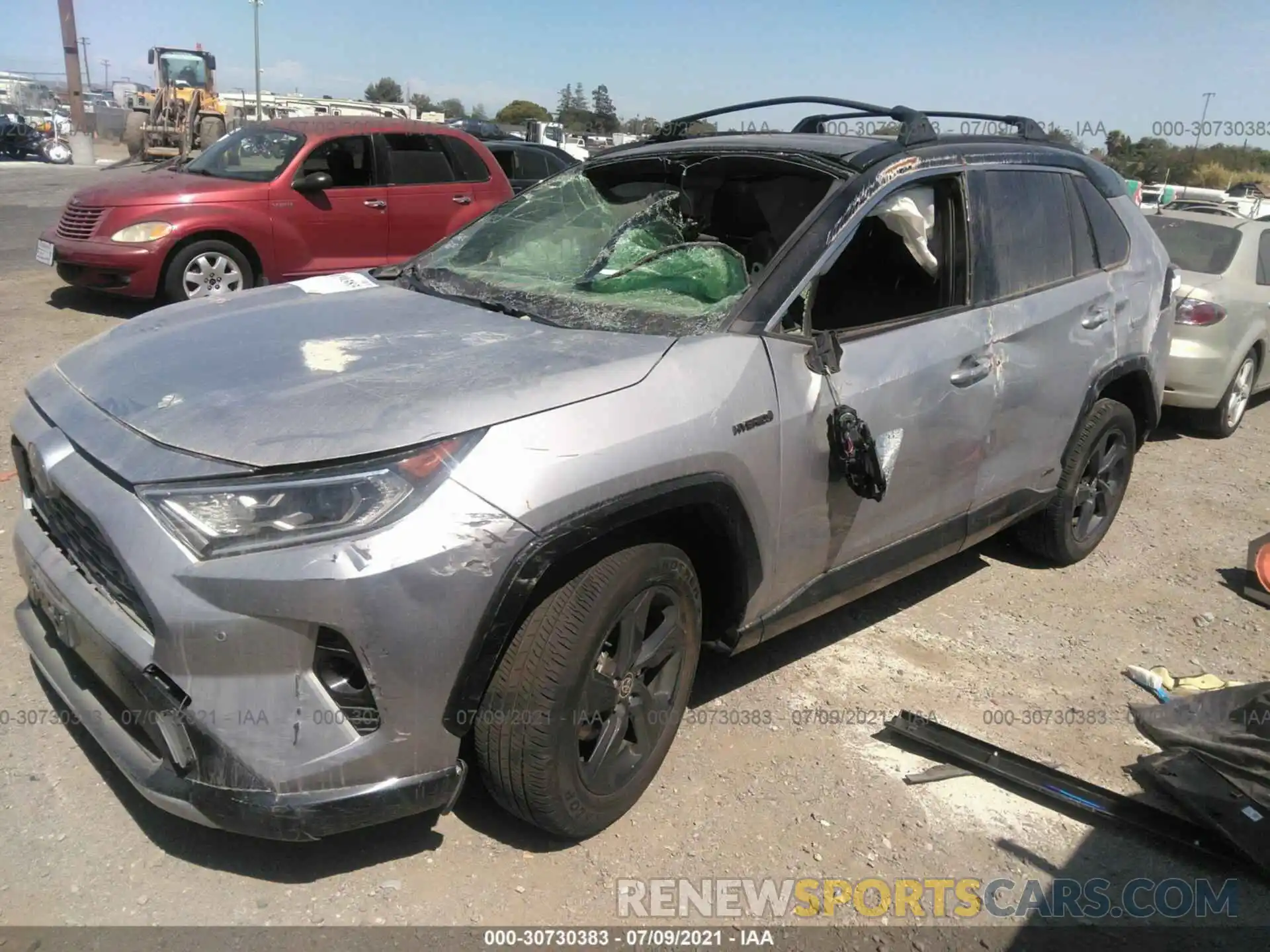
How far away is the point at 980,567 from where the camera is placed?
476 centimetres

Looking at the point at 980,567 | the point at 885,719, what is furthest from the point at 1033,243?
the point at 885,719

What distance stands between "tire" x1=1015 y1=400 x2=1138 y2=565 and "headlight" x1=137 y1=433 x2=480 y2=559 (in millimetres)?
3159

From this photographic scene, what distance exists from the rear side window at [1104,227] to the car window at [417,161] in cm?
646

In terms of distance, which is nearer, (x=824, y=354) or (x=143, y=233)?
(x=824, y=354)

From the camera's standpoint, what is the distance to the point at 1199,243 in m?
7.33

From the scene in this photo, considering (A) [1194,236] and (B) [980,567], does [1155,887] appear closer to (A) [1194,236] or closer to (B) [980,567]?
(B) [980,567]

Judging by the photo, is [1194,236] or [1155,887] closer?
[1155,887]

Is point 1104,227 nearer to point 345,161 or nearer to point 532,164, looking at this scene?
point 345,161

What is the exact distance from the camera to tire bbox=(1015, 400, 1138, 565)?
14.4ft

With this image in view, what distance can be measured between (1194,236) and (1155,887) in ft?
20.1

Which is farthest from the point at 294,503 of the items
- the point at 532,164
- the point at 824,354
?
the point at 532,164

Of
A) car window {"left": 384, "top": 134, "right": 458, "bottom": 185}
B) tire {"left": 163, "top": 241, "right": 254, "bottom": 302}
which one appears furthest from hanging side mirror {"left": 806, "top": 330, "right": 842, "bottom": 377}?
car window {"left": 384, "top": 134, "right": 458, "bottom": 185}

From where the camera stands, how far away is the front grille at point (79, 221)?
810 centimetres

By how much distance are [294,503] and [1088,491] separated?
149 inches
